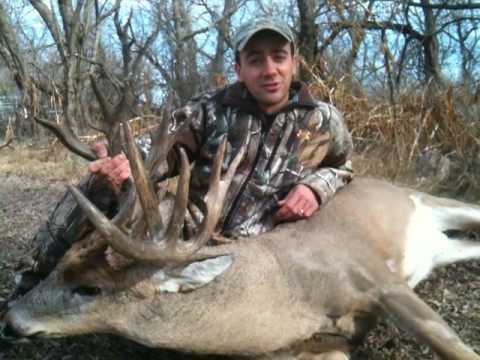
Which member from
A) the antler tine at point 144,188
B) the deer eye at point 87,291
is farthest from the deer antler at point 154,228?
the deer eye at point 87,291

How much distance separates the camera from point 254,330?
8.84ft

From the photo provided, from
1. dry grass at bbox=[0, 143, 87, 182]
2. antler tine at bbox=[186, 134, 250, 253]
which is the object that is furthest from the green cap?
dry grass at bbox=[0, 143, 87, 182]

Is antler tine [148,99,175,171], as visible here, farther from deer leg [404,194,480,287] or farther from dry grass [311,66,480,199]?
dry grass [311,66,480,199]

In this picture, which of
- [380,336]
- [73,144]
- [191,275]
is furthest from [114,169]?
[380,336]

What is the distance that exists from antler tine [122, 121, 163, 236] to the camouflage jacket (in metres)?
1.10

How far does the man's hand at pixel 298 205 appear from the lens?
3.47 m

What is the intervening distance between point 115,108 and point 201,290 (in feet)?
4.59

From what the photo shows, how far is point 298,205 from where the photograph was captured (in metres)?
3.47

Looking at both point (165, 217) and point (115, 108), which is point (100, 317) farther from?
point (115, 108)

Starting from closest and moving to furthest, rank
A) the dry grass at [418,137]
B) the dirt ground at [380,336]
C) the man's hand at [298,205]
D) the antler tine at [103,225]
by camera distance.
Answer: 1. the antler tine at [103,225]
2. the dirt ground at [380,336]
3. the man's hand at [298,205]
4. the dry grass at [418,137]

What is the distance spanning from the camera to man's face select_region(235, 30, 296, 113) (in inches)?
145

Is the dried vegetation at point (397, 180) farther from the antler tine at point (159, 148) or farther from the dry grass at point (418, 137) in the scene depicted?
the antler tine at point (159, 148)

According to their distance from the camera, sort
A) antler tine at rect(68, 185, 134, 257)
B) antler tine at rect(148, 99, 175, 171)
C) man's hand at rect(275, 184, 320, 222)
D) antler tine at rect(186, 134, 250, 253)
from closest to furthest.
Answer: antler tine at rect(68, 185, 134, 257)
antler tine at rect(186, 134, 250, 253)
antler tine at rect(148, 99, 175, 171)
man's hand at rect(275, 184, 320, 222)

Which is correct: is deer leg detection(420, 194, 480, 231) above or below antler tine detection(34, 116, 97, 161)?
below
